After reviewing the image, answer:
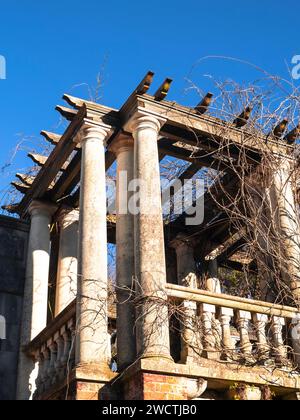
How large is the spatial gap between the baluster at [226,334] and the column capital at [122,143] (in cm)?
314

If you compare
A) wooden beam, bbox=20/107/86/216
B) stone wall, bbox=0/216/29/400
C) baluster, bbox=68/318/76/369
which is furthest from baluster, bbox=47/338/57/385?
wooden beam, bbox=20/107/86/216

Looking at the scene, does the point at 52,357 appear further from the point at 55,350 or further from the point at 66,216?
the point at 66,216

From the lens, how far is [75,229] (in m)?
11.7

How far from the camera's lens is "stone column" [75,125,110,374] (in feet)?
25.5

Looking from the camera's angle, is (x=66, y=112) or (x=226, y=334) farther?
(x=66, y=112)

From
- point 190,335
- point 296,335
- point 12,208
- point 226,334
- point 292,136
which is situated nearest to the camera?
point 190,335

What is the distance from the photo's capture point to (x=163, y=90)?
30.6 feet

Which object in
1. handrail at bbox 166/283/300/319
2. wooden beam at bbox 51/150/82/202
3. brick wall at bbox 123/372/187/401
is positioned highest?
wooden beam at bbox 51/150/82/202

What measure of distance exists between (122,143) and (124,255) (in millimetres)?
1965

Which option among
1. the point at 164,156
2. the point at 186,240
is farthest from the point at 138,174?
the point at 186,240

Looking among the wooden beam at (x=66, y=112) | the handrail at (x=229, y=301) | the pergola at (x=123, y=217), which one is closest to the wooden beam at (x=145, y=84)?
the pergola at (x=123, y=217)

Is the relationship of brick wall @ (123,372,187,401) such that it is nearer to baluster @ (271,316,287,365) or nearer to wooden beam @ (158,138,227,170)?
baluster @ (271,316,287,365)

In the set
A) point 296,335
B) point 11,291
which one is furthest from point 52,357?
point 296,335

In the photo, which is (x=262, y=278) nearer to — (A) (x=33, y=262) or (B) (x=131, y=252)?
(B) (x=131, y=252)
